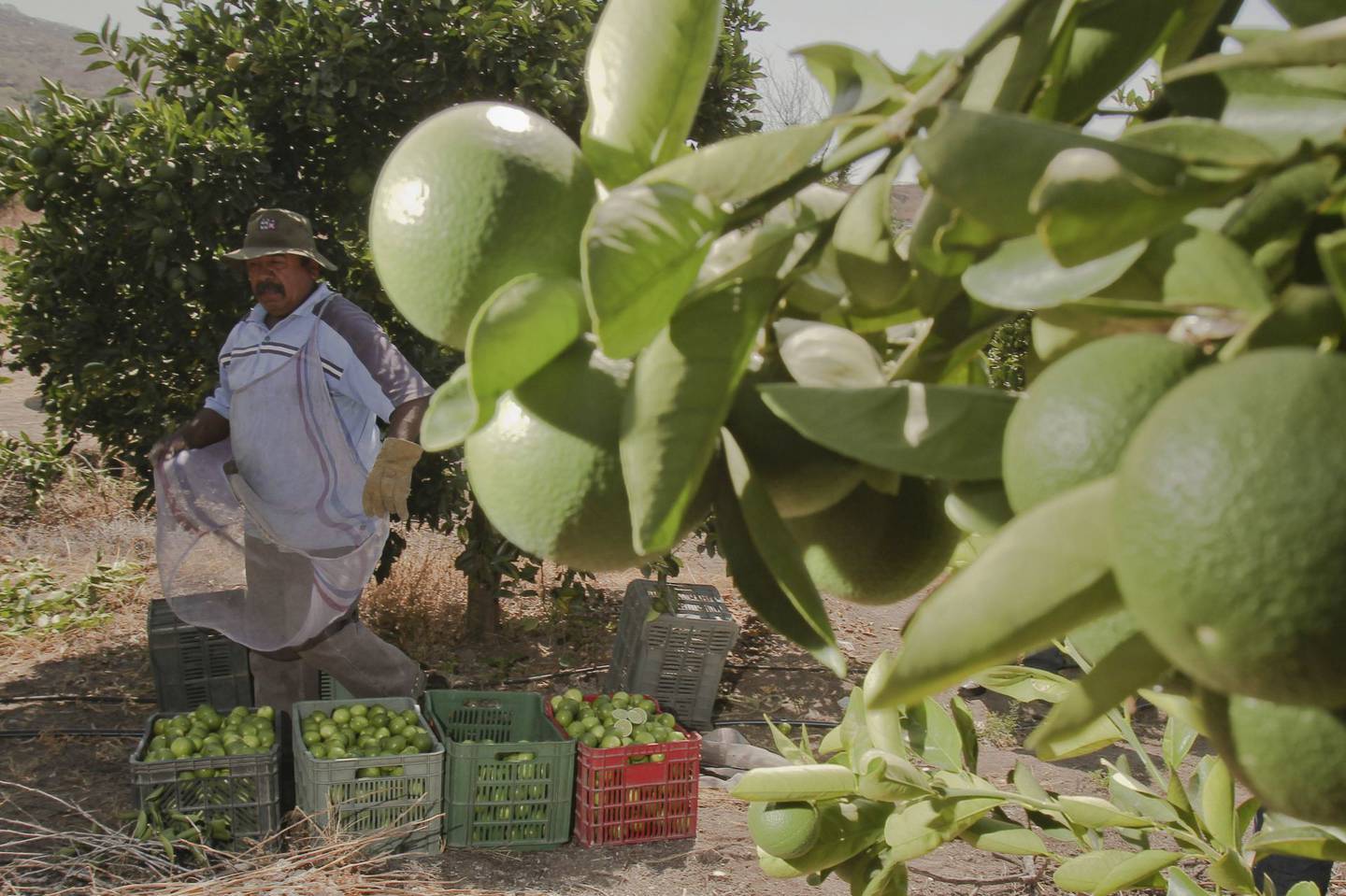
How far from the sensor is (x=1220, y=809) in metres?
0.95

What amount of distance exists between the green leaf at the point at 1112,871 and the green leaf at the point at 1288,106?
0.71 m

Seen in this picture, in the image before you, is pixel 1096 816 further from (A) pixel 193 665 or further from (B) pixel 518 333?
(A) pixel 193 665

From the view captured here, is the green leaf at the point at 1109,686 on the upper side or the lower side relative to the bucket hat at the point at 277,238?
lower

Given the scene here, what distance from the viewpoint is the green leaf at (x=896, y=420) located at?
33 centimetres

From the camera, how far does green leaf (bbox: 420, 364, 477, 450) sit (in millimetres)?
387

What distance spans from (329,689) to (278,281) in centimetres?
155

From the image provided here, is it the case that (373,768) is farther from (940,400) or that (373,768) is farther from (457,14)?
(940,400)

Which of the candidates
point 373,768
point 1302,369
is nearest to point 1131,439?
point 1302,369

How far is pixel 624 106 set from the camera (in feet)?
1.35

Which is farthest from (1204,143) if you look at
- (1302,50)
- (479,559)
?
(479,559)

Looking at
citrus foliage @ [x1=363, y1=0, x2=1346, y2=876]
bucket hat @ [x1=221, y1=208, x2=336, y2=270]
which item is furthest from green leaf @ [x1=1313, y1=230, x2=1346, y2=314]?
bucket hat @ [x1=221, y1=208, x2=336, y2=270]

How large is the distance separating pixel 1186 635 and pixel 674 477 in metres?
0.15

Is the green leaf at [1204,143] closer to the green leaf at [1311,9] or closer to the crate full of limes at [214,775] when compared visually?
the green leaf at [1311,9]

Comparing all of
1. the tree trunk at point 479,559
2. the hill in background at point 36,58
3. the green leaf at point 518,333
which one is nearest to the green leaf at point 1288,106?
the green leaf at point 518,333
